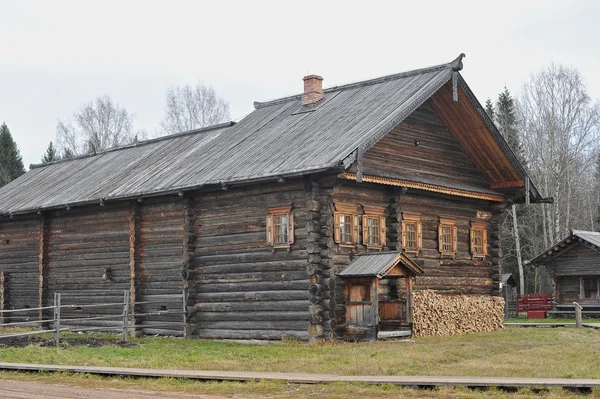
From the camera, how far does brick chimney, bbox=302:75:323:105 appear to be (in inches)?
1168

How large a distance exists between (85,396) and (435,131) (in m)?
17.1

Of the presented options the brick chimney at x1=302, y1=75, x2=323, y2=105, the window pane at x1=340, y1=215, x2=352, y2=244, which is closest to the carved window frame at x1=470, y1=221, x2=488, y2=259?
the window pane at x1=340, y1=215, x2=352, y2=244

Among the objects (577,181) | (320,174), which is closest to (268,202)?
(320,174)

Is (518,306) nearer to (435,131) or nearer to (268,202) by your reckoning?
(435,131)

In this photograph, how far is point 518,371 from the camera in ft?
52.9

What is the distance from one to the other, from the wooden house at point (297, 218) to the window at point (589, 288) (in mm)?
14503

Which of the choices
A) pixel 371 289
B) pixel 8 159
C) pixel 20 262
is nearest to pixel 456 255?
pixel 371 289

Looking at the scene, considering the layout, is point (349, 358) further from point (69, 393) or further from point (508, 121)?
point (508, 121)

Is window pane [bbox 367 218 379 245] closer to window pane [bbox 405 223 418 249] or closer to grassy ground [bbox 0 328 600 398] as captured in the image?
window pane [bbox 405 223 418 249]

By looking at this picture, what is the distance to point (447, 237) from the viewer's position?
93.5 ft

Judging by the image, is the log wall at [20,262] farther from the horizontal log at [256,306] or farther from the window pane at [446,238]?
the window pane at [446,238]

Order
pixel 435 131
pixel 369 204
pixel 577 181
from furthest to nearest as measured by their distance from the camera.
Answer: pixel 577 181 < pixel 435 131 < pixel 369 204

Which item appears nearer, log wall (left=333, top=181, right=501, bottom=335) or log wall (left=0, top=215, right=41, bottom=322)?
log wall (left=333, top=181, right=501, bottom=335)

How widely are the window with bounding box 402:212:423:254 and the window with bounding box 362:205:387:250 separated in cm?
97
